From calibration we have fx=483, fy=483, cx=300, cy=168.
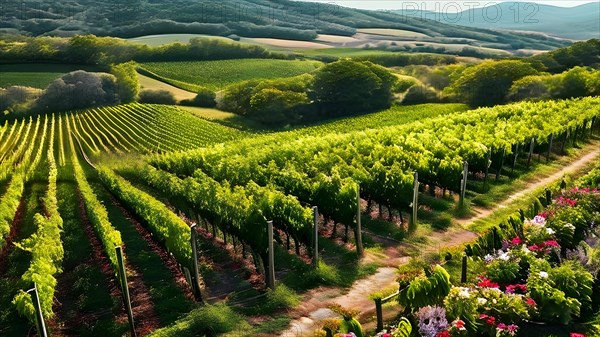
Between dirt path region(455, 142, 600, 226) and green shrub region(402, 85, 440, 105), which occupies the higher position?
dirt path region(455, 142, 600, 226)

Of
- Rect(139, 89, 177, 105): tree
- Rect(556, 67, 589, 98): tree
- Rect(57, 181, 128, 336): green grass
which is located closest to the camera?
Rect(57, 181, 128, 336): green grass

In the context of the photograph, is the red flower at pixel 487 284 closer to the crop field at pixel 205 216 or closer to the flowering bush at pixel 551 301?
the flowering bush at pixel 551 301

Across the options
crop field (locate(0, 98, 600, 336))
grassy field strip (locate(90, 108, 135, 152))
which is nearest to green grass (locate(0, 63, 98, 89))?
grassy field strip (locate(90, 108, 135, 152))

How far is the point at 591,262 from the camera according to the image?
11734mm

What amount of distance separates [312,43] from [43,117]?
303 feet

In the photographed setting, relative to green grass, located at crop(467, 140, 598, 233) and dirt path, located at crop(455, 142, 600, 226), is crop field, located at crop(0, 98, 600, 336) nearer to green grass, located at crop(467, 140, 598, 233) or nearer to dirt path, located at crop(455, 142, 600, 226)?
green grass, located at crop(467, 140, 598, 233)

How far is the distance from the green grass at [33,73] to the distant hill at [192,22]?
38.4 meters

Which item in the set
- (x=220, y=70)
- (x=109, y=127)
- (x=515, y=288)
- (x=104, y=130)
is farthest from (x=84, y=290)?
(x=220, y=70)

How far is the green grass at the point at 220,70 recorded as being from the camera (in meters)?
93.4

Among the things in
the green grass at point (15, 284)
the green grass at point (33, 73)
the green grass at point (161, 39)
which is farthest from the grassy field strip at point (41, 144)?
the green grass at point (161, 39)

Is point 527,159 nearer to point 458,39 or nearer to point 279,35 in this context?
point 279,35

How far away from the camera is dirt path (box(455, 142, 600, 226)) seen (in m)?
18.6

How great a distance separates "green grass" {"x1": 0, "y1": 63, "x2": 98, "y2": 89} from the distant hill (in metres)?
38.4

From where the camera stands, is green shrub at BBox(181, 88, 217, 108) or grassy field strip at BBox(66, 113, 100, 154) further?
green shrub at BBox(181, 88, 217, 108)
